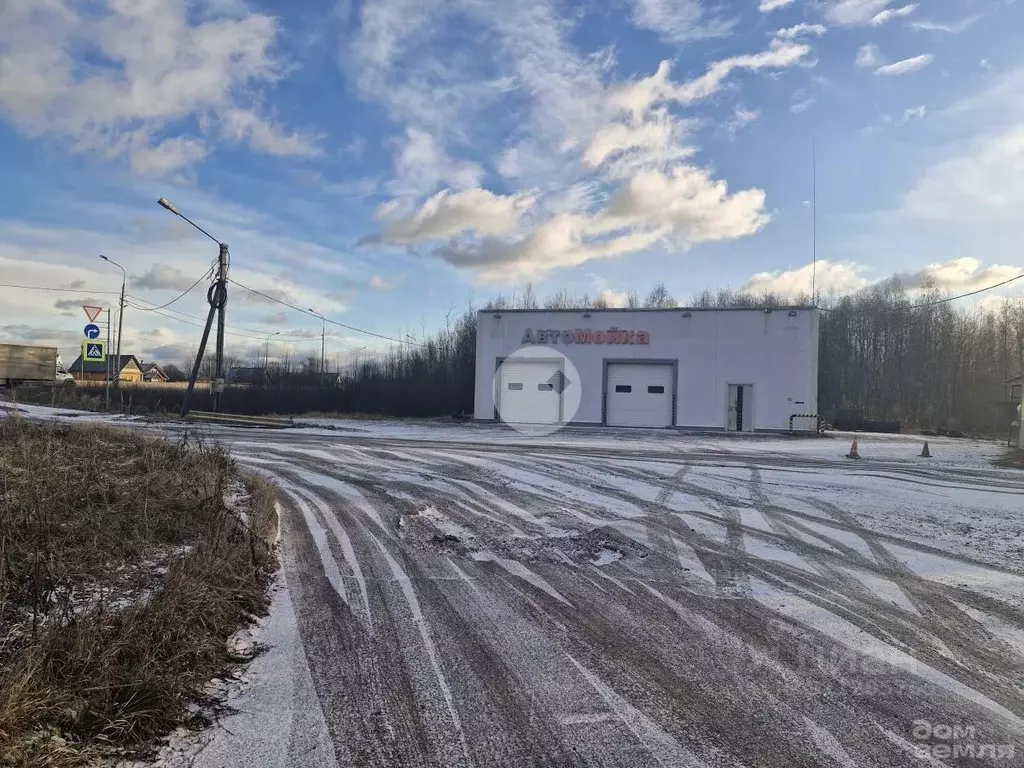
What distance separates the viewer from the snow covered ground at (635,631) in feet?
10.4

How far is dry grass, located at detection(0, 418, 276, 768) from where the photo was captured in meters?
2.86

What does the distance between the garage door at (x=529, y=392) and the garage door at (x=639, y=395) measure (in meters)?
2.83

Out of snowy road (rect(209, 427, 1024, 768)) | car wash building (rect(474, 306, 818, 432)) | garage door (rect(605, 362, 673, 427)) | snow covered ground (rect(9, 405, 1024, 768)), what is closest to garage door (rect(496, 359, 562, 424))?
car wash building (rect(474, 306, 818, 432))

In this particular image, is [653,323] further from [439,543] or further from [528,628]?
[528,628]

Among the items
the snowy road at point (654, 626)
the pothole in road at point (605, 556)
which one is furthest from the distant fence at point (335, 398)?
the pothole in road at point (605, 556)

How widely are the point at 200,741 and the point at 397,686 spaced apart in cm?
111

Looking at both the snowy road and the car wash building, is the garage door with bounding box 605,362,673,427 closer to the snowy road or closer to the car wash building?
the car wash building

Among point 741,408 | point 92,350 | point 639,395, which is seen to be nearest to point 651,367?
point 639,395

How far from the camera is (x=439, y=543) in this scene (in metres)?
7.25

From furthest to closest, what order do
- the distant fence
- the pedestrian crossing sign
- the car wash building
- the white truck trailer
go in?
1. the distant fence
2. the car wash building
3. the pedestrian crossing sign
4. the white truck trailer

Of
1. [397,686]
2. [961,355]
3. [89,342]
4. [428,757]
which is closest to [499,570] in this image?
[397,686]

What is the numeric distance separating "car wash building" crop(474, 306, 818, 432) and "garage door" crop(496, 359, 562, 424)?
54 mm

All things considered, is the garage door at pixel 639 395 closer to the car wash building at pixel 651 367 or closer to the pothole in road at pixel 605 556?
the car wash building at pixel 651 367

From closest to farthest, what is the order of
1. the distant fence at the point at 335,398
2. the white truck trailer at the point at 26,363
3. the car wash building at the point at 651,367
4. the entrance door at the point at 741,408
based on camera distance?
the white truck trailer at the point at 26,363 → the car wash building at the point at 651,367 → the entrance door at the point at 741,408 → the distant fence at the point at 335,398
